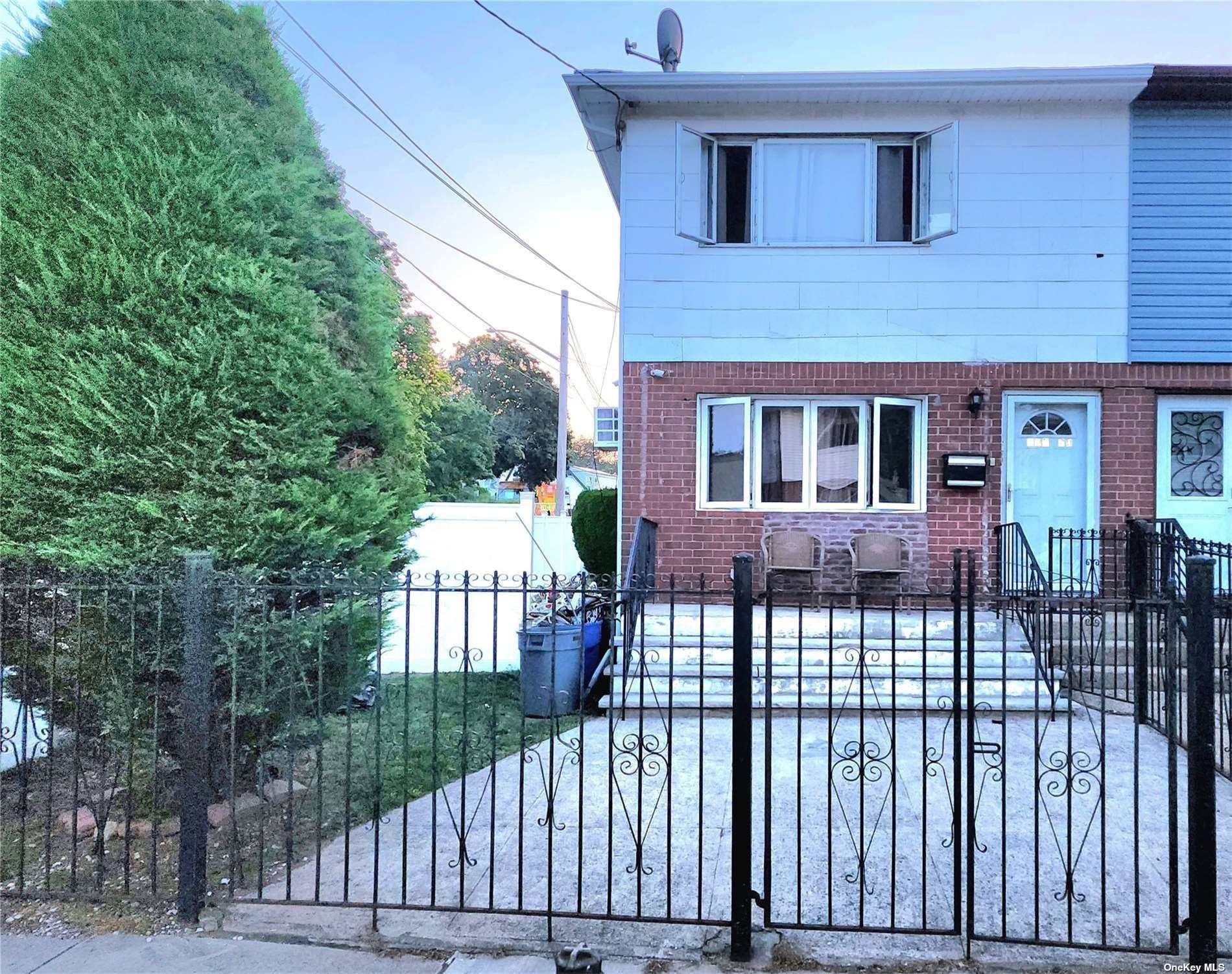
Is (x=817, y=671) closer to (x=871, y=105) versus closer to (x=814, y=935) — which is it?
(x=814, y=935)

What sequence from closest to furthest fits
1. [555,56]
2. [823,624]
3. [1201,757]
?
[1201,757] → [823,624] → [555,56]

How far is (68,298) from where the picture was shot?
3.97 metres

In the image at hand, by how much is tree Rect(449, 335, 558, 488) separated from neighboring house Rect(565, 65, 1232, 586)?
2355cm

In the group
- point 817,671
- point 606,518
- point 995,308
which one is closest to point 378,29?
point 606,518

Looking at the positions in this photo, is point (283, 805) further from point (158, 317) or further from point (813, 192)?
point (813, 192)

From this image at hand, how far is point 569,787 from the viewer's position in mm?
4789

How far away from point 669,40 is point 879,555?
256 inches

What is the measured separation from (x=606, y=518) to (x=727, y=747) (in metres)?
5.19

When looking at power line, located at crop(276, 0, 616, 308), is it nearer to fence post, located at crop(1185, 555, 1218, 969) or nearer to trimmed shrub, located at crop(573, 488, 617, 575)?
trimmed shrub, located at crop(573, 488, 617, 575)

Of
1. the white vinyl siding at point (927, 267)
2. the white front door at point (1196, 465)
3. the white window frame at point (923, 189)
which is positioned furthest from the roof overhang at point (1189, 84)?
the white front door at point (1196, 465)

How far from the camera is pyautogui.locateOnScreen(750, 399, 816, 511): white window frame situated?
8641 millimetres

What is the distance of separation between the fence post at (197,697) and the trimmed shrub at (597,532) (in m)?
6.98

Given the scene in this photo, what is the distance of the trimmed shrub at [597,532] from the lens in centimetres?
1034

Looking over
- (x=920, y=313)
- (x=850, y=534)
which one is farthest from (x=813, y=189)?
(x=850, y=534)
